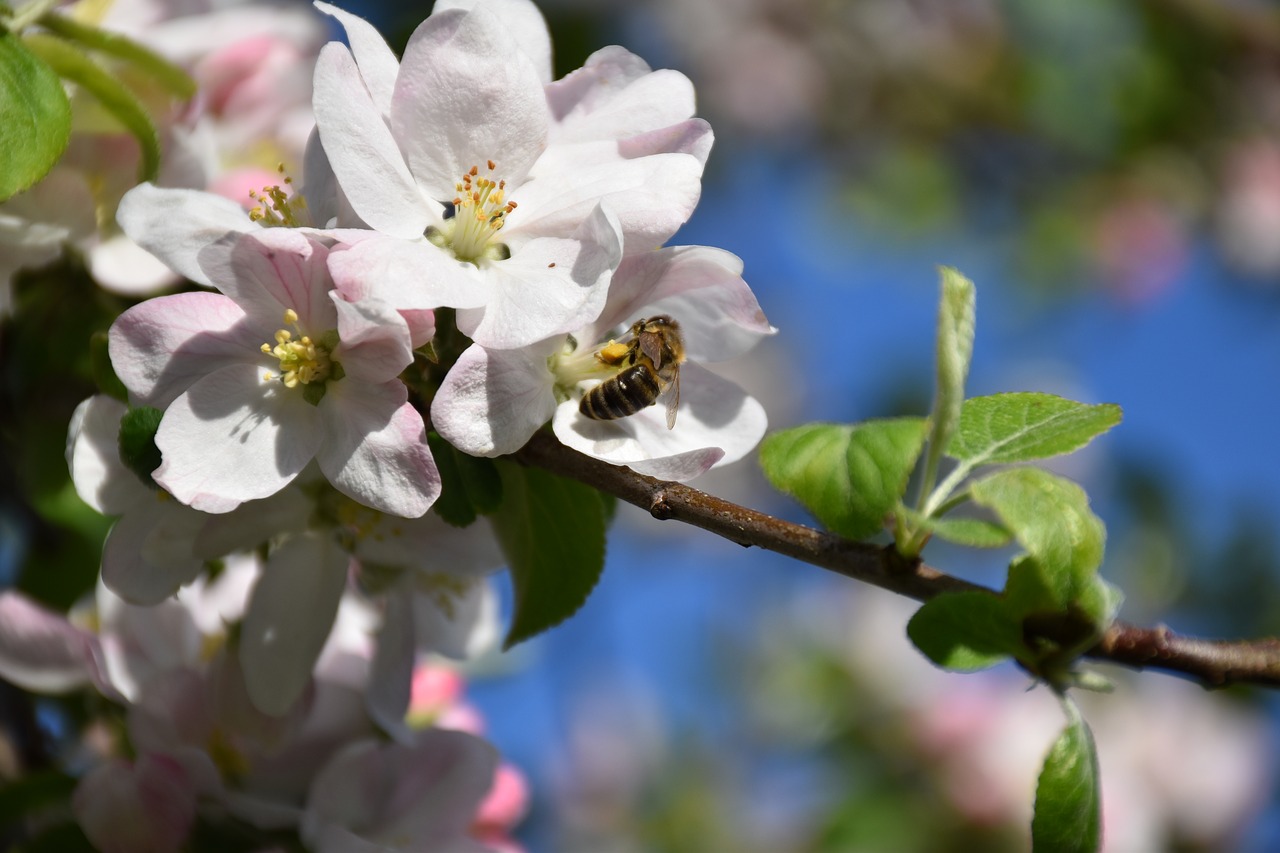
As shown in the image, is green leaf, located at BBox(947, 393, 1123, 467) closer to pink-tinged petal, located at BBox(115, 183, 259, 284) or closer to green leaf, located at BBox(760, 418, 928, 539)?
green leaf, located at BBox(760, 418, 928, 539)

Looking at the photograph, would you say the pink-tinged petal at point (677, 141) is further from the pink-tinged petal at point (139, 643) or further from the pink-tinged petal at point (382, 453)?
the pink-tinged petal at point (139, 643)

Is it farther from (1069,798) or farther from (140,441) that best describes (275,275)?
(1069,798)

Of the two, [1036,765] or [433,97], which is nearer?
[433,97]

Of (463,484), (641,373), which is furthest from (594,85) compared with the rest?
(463,484)

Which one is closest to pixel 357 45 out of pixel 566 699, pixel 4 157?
pixel 4 157

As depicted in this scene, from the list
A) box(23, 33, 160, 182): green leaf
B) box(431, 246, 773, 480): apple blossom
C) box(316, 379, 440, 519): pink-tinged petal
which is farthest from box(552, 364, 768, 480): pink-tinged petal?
box(23, 33, 160, 182): green leaf

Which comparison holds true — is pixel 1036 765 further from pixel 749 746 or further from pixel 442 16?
pixel 442 16
